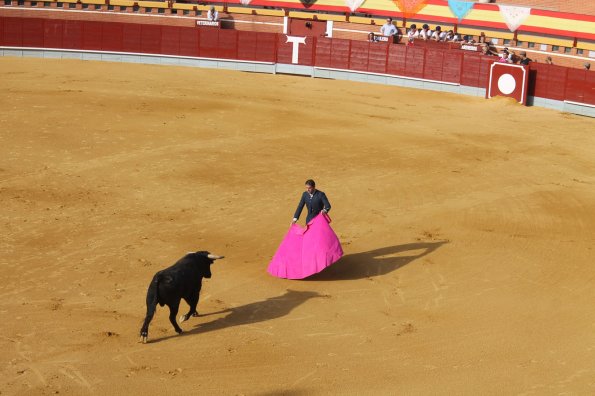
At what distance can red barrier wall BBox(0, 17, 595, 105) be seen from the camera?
30750 mm

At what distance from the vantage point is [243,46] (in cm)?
3334

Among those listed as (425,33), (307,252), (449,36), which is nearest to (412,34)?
(425,33)

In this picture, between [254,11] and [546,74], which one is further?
[254,11]

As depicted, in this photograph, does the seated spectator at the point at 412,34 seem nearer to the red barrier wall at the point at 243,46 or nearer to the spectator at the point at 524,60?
the red barrier wall at the point at 243,46

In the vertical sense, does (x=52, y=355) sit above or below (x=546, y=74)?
below

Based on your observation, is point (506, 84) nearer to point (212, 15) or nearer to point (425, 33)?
point (425, 33)

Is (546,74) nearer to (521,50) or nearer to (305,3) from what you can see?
(521,50)

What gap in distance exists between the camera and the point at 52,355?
9.45 metres

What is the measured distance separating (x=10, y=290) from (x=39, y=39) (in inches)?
959

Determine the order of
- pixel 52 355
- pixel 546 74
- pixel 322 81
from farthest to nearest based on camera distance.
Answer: pixel 322 81
pixel 546 74
pixel 52 355

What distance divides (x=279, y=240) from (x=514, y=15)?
24427mm

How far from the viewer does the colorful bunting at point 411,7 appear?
37.1m

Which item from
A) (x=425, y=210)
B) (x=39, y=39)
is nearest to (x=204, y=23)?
(x=39, y=39)

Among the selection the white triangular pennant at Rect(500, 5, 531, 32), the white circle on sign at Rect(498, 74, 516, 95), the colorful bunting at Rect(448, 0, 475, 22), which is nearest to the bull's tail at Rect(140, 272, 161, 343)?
the white circle on sign at Rect(498, 74, 516, 95)
